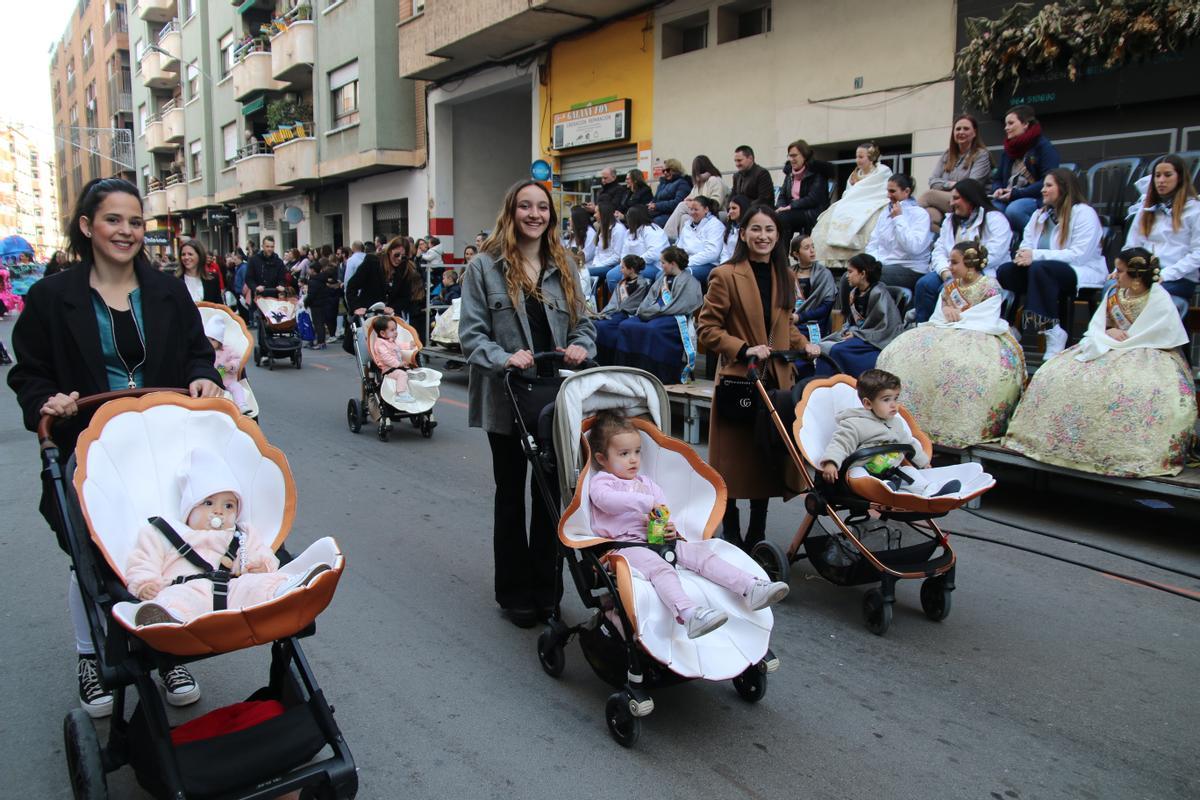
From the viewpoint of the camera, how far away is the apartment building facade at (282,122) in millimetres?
24703

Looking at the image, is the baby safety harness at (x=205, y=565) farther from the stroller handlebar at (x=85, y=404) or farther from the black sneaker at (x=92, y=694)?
the black sneaker at (x=92, y=694)

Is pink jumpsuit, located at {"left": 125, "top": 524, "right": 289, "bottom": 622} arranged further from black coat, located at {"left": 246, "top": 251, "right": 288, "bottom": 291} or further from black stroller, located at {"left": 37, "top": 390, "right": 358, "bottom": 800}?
black coat, located at {"left": 246, "top": 251, "right": 288, "bottom": 291}

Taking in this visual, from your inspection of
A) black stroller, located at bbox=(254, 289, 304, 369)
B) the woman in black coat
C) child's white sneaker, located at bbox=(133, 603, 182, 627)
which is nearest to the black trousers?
the woman in black coat

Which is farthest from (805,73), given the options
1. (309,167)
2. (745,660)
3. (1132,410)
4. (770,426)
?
(309,167)

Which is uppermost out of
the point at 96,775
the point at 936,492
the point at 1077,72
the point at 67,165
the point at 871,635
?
the point at 67,165

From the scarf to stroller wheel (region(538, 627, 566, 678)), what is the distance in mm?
7605

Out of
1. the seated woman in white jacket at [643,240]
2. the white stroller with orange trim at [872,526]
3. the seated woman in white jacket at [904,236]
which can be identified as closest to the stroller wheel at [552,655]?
the white stroller with orange trim at [872,526]

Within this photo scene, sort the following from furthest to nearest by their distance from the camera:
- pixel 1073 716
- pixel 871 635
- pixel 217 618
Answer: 1. pixel 871 635
2. pixel 1073 716
3. pixel 217 618

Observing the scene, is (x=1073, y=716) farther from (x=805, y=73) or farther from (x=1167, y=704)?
(x=805, y=73)

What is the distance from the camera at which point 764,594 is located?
338 cm

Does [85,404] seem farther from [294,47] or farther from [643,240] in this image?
[294,47]

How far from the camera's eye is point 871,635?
14.7 ft

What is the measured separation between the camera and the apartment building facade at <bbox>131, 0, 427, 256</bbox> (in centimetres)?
2470

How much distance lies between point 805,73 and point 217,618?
530 inches
